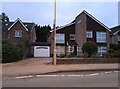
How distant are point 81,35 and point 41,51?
27.3 feet

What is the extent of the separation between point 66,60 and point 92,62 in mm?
2861

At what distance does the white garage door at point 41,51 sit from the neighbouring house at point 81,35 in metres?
1.95

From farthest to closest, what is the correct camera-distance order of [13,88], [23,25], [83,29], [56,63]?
1. [23,25]
2. [83,29]
3. [56,63]
4. [13,88]

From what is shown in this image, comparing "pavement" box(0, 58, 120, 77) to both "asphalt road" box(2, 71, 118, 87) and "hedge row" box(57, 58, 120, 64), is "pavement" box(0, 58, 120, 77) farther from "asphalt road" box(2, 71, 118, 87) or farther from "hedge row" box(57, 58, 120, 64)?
"asphalt road" box(2, 71, 118, 87)

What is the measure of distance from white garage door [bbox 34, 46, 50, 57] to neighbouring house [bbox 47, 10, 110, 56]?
1.95 m

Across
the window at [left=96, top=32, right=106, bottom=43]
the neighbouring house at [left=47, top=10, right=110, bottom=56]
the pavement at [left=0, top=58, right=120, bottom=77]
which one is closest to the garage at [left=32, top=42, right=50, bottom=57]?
the neighbouring house at [left=47, top=10, right=110, bottom=56]

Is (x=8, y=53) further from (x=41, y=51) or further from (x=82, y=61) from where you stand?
(x=41, y=51)

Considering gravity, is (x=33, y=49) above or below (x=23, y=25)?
below

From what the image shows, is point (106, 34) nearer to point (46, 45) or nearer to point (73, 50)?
point (73, 50)

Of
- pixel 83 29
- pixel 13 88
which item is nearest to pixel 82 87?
pixel 13 88

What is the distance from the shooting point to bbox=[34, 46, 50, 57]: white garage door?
191 feet

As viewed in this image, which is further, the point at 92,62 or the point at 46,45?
the point at 46,45

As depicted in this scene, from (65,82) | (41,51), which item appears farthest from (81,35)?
(65,82)

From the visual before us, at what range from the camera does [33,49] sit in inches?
2329
